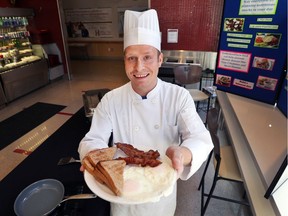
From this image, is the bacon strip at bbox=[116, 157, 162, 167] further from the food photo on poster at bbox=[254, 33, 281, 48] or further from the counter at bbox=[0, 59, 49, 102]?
the counter at bbox=[0, 59, 49, 102]

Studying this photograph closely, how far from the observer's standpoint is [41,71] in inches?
170

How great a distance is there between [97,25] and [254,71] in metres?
6.35

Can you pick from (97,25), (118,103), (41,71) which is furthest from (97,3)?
(118,103)

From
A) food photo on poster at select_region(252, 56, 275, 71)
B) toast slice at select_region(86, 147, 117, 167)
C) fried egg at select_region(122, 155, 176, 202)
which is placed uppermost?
food photo on poster at select_region(252, 56, 275, 71)

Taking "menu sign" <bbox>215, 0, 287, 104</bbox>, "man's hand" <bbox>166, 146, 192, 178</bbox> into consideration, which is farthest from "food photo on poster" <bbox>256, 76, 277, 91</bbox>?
"man's hand" <bbox>166, 146, 192, 178</bbox>

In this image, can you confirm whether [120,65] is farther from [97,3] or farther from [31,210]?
[31,210]

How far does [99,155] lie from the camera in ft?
2.47

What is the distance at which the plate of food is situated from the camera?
0.64 metres

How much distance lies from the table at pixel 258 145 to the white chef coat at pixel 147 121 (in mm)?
492

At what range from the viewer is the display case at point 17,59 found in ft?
11.6

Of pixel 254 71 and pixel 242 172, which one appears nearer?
pixel 242 172

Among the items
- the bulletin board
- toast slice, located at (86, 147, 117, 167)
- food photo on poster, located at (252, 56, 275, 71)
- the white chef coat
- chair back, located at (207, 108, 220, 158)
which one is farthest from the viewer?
the bulletin board

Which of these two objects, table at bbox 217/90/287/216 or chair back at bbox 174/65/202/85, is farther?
chair back at bbox 174/65/202/85

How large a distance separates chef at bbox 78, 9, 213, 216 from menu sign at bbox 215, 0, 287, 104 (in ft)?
4.07
